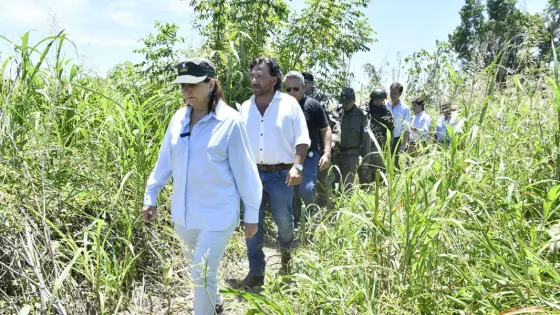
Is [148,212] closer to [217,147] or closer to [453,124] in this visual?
[217,147]

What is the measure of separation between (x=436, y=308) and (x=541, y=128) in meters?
1.32

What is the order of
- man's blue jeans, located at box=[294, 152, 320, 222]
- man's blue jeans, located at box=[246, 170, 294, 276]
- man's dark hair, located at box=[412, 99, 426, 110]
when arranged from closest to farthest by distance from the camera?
man's blue jeans, located at box=[246, 170, 294, 276], man's blue jeans, located at box=[294, 152, 320, 222], man's dark hair, located at box=[412, 99, 426, 110]

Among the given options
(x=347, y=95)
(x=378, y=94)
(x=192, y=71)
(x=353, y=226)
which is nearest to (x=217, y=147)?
(x=192, y=71)

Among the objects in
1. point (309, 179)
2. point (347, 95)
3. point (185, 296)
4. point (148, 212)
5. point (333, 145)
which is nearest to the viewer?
point (148, 212)

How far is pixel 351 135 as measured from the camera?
6.34 metres

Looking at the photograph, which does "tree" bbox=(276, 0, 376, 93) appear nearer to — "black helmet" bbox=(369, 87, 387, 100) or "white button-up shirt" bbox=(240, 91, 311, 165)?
"black helmet" bbox=(369, 87, 387, 100)

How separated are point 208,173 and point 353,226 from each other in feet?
3.10

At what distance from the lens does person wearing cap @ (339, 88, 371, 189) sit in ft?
20.7

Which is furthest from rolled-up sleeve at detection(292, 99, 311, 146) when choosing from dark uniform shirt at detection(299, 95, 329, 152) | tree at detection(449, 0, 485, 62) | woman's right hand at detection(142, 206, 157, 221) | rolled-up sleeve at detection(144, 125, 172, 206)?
A: tree at detection(449, 0, 485, 62)

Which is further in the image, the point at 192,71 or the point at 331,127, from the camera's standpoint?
the point at 331,127

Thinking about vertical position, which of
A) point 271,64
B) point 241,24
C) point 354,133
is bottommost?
point 354,133

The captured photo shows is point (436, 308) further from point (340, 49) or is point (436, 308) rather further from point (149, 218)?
point (340, 49)

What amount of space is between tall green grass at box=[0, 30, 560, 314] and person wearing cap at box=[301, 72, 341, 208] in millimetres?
2226

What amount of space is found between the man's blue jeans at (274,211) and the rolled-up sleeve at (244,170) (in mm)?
996
